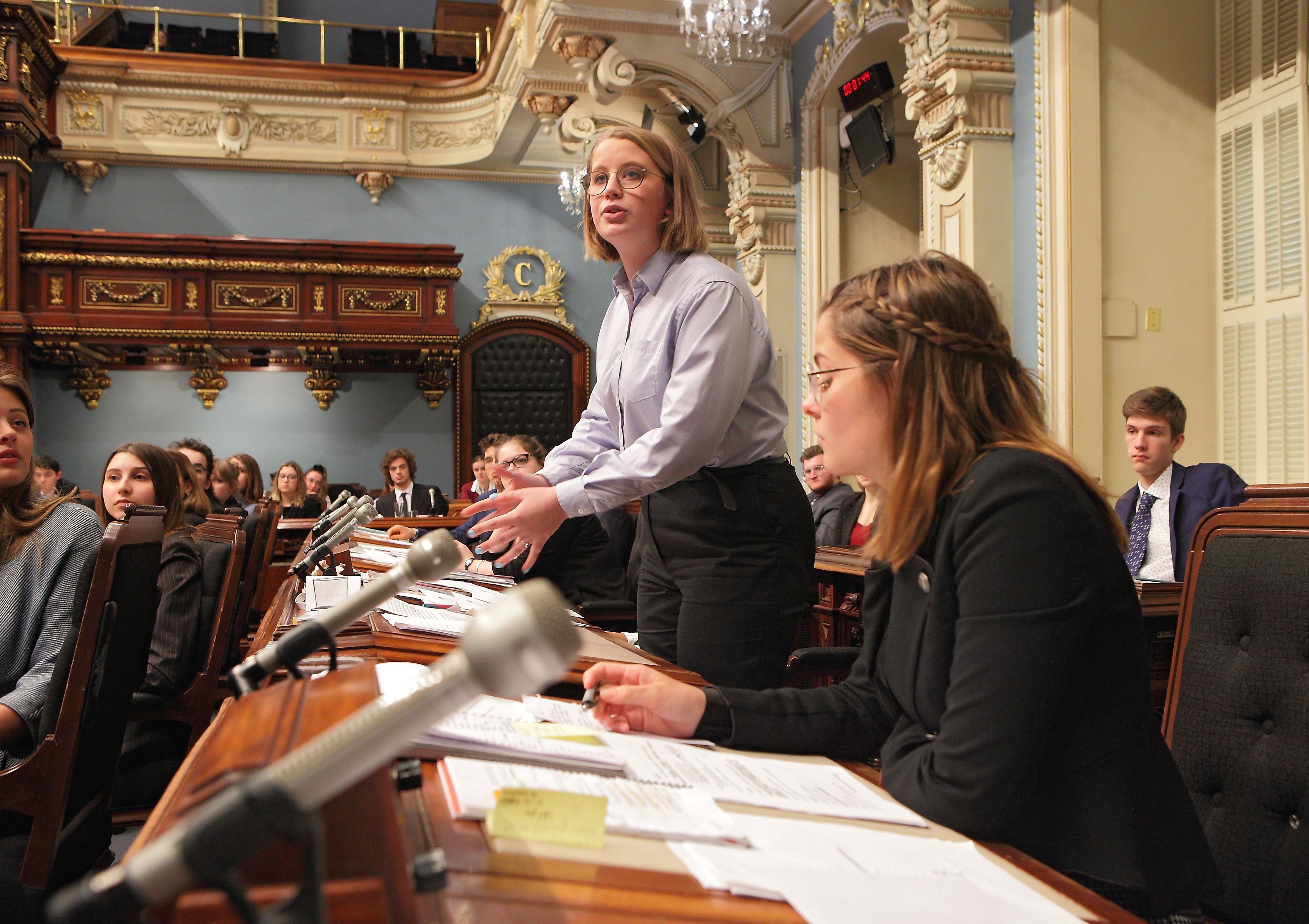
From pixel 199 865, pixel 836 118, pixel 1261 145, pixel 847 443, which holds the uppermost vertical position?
pixel 836 118

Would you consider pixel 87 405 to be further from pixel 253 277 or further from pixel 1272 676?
pixel 1272 676

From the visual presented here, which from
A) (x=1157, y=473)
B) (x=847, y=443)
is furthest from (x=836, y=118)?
(x=847, y=443)

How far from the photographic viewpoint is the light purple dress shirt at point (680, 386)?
5.44 feet

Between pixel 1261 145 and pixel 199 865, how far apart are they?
5.06 meters

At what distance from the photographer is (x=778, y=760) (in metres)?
1.07

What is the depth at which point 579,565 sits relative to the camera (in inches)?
136

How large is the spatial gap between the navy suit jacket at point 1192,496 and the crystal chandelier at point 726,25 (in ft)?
10.3

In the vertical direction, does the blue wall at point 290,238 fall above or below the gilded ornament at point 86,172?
below

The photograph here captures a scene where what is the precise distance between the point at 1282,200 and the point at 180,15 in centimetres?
1225

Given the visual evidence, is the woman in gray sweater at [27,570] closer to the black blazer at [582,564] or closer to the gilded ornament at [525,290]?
the black blazer at [582,564]

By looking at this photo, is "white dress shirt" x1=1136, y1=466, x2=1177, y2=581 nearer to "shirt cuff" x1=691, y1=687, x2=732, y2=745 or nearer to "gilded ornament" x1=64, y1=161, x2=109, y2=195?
"shirt cuff" x1=691, y1=687, x2=732, y2=745

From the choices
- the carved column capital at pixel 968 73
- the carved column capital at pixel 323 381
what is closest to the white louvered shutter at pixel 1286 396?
the carved column capital at pixel 968 73

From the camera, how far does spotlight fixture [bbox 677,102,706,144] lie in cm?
776

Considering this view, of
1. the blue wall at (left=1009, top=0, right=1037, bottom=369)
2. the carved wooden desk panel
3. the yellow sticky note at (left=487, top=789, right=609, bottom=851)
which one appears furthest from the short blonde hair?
the carved wooden desk panel
